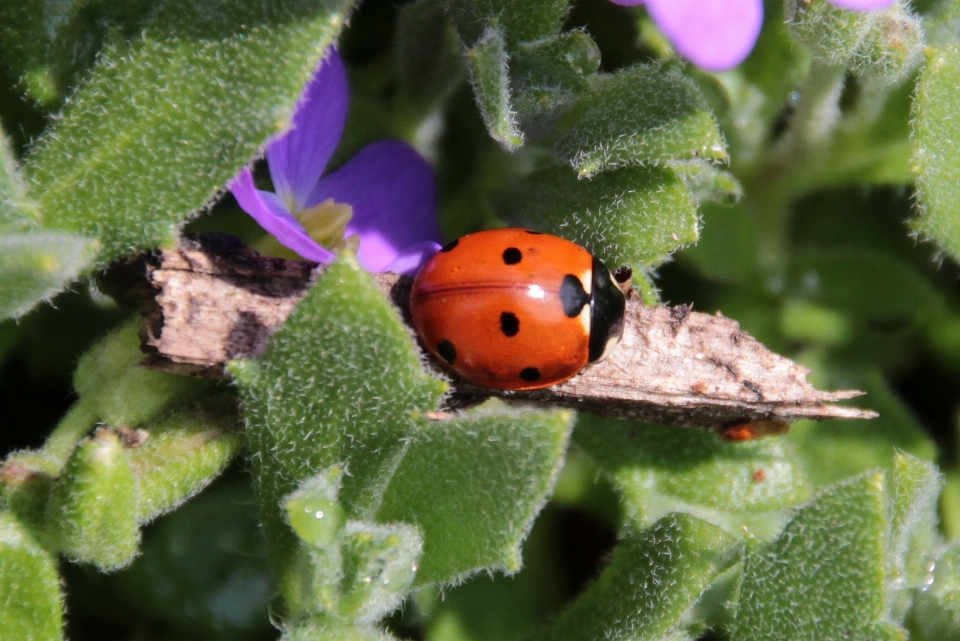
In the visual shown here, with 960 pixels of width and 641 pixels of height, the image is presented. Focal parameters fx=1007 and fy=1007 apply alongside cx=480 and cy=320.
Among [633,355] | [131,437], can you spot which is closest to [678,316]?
[633,355]

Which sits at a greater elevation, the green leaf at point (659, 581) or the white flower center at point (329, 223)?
the white flower center at point (329, 223)

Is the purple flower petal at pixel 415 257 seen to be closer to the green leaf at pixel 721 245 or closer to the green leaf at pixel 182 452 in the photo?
the green leaf at pixel 182 452

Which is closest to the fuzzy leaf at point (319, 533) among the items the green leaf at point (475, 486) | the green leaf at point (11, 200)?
the green leaf at point (475, 486)

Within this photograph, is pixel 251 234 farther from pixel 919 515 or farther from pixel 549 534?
pixel 919 515

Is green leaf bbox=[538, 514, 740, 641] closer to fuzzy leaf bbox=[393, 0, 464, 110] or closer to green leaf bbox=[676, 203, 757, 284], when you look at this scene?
green leaf bbox=[676, 203, 757, 284]

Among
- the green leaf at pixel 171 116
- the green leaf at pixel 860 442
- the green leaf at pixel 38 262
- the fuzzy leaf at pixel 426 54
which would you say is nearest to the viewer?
the green leaf at pixel 38 262

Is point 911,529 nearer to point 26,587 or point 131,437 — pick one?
point 131,437

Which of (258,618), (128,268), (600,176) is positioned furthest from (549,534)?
(128,268)

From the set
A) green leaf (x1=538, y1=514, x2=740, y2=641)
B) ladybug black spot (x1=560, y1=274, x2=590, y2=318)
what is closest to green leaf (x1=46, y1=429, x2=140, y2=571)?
ladybug black spot (x1=560, y1=274, x2=590, y2=318)
